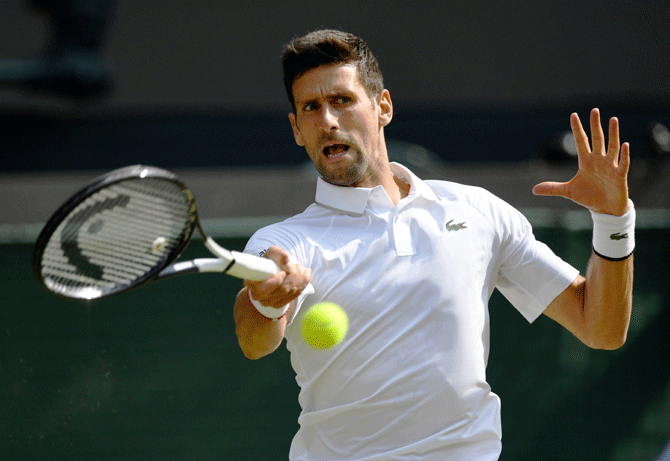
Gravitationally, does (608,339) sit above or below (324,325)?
below

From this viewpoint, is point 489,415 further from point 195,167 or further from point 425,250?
point 195,167

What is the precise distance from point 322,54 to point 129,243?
0.77 meters

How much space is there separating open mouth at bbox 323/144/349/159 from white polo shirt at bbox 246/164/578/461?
114 millimetres

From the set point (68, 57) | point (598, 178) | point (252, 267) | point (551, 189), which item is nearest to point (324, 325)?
point (252, 267)

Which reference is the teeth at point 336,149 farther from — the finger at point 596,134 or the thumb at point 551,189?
the finger at point 596,134

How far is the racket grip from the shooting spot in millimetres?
1794

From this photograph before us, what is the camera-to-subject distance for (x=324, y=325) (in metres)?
2.01

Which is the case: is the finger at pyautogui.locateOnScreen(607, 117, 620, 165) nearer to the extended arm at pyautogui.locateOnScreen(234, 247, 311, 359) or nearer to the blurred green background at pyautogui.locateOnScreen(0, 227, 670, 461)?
the extended arm at pyautogui.locateOnScreen(234, 247, 311, 359)

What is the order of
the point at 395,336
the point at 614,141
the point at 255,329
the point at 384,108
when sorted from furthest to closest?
1. the point at 384,108
2. the point at 614,141
3. the point at 395,336
4. the point at 255,329

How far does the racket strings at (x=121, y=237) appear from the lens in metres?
1.77

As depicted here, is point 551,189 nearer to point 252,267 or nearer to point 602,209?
point 602,209

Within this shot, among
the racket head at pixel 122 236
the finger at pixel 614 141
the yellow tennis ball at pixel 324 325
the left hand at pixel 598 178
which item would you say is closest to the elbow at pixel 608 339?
the left hand at pixel 598 178

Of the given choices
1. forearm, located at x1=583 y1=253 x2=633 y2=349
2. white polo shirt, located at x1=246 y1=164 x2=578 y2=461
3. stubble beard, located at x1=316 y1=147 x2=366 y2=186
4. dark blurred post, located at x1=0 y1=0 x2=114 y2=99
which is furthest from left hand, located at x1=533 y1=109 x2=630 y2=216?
dark blurred post, located at x1=0 y1=0 x2=114 y2=99

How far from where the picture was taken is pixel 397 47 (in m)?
7.98
